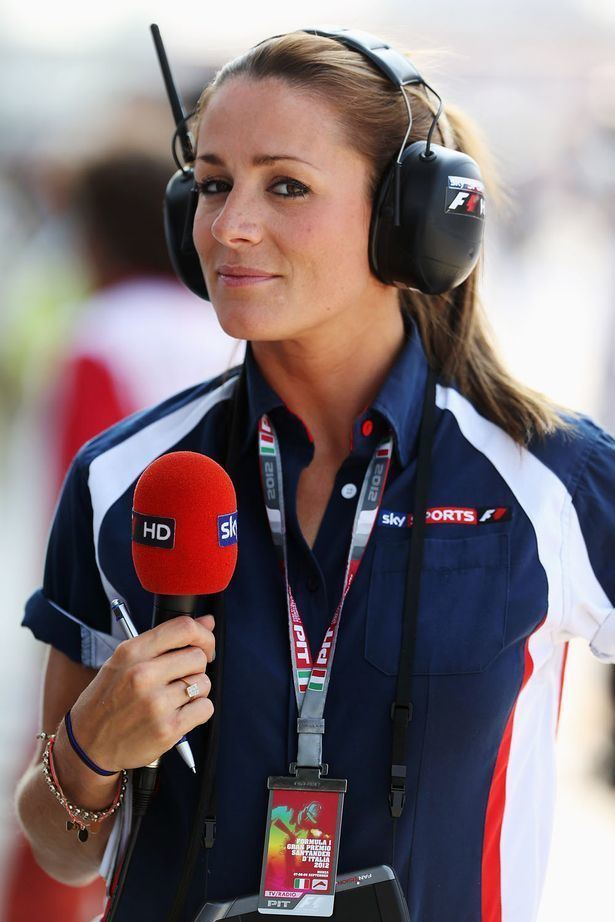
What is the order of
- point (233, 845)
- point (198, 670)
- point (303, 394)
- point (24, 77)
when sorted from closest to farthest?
point (198, 670), point (233, 845), point (303, 394), point (24, 77)

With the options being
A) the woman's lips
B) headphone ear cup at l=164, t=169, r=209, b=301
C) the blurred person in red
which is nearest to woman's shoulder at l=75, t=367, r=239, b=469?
headphone ear cup at l=164, t=169, r=209, b=301

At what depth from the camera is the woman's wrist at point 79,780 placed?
160 cm

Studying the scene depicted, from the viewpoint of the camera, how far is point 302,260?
1.66 meters

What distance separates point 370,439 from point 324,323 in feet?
0.64

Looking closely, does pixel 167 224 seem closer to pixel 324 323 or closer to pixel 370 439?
pixel 324 323

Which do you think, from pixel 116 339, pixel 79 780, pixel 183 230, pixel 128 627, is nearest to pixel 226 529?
pixel 128 627

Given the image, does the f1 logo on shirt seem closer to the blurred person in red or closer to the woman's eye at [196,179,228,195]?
the woman's eye at [196,179,228,195]

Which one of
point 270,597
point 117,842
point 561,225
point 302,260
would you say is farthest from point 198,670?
point 561,225

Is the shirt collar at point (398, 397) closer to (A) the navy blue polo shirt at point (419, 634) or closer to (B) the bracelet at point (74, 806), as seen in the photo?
(A) the navy blue polo shirt at point (419, 634)

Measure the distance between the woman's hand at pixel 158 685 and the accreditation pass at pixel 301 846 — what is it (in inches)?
9.1

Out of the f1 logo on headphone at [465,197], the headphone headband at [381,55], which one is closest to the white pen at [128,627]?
the f1 logo on headphone at [465,197]

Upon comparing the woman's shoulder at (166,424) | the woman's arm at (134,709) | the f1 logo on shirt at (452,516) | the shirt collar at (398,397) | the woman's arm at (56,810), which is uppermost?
the shirt collar at (398,397)

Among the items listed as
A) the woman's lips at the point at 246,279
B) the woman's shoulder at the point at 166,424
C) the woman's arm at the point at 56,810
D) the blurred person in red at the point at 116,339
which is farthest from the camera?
the blurred person in red at the point at 116,339

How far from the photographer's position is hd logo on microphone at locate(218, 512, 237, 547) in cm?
146
